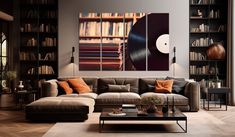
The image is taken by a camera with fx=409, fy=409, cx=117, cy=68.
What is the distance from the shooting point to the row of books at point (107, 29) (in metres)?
10.7

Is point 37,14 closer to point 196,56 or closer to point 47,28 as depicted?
point 47,28

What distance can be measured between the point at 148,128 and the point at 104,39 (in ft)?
13.2

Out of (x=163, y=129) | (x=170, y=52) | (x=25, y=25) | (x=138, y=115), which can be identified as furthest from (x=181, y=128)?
(x=25, y=25)

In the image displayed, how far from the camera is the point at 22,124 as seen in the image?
25.2 feet

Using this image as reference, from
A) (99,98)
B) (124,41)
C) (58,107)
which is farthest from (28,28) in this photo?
(58,107)

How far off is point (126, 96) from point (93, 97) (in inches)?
29.2

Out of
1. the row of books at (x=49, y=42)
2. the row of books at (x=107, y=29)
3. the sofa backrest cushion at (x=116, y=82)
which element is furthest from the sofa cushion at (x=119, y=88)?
the row of books at (x=49, y=42)

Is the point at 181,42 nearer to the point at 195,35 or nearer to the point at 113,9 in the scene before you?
the point at 195,35

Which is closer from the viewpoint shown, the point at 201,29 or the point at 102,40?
the point at 102,40

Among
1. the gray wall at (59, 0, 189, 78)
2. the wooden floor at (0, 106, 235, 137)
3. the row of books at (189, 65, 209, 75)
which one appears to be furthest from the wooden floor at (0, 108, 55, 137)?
the row of books at (189, 65, 209, 75)

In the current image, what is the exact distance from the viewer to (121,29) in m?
10.7

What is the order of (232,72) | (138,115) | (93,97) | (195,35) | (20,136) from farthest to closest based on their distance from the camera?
(195,35) → (232,72) → (93,97) → (138,115) → (20,136)

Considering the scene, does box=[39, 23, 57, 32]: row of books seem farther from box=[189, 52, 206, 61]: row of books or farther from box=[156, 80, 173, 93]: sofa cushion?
box=[189, 52, 206, 61]: row of books

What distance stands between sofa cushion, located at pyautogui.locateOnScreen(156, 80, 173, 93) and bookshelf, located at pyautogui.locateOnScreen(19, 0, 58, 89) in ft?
9.74
